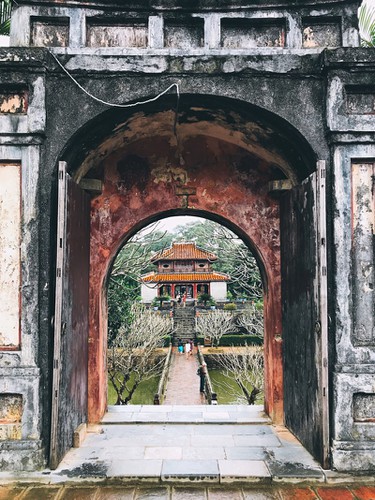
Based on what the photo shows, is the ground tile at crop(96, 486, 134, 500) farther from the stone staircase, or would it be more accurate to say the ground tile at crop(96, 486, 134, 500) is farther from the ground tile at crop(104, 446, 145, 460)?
the stone staircase

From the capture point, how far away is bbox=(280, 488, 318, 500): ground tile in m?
3.67

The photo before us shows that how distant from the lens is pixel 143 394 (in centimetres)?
1620

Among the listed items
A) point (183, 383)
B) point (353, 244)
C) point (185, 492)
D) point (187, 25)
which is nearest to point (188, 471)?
point (185, 492)

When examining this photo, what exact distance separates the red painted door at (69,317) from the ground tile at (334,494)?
2352 mm

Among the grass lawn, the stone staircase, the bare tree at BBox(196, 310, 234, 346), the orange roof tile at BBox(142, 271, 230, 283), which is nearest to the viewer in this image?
the grass lawn

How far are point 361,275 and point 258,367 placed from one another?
9.64 m

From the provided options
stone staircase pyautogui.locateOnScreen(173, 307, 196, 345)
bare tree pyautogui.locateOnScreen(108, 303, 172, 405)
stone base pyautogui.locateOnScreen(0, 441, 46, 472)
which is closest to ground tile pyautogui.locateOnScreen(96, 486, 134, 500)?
stone base pyautogui.locateOnScreen(0, 441, 46, 472)

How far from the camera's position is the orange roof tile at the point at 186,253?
32750 mm

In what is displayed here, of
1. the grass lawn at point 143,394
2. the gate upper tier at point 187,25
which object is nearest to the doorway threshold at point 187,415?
the gate upper tier at point 187,25

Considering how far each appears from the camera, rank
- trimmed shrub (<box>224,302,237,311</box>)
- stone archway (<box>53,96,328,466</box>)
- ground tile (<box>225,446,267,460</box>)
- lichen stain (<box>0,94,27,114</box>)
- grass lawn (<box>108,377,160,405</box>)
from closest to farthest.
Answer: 1. lichen stain (<box>0,94,27,114</box>)
2. ground tile (<box>225,446,267,460</box>)
3. stone archway (<box>53,96,328,466</box>)
4. grass lawn (<box>108,377,160,405</box>)
5. trimmed shrub (<box>224,302,237,311</box>)

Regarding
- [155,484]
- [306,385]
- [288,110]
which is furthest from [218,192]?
[155,484]

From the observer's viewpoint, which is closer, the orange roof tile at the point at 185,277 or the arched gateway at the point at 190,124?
the arched gateway at the point at 190,124

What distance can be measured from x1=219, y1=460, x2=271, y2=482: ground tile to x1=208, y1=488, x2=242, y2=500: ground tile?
0.43 feet

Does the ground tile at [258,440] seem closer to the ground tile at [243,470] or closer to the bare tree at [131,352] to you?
the ground tile at [243,470]
